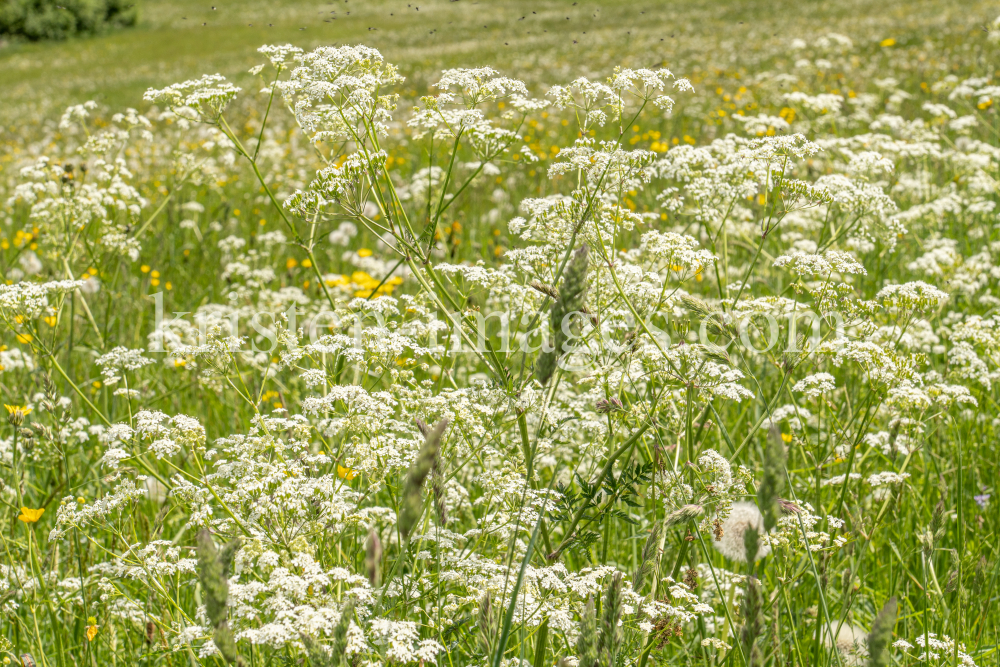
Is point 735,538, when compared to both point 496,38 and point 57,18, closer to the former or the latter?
point 496,38

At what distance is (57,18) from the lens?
41625mm

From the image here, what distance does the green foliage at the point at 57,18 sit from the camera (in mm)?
41344

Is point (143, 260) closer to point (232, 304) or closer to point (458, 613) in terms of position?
point (232, 304)

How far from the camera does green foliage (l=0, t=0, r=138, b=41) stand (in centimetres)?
4134

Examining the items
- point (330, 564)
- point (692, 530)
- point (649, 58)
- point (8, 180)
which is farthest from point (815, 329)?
point (649, 58)

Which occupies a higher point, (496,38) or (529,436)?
(496,38)

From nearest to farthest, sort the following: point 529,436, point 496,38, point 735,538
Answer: point 735,538 < point 529,436 < point 496,38

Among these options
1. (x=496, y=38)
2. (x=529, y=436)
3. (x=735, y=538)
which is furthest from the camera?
(x=496, y=38)

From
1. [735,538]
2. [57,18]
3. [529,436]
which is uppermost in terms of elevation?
[57,18]

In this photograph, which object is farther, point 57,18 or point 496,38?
point 57,18

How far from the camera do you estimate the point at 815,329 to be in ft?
8.52

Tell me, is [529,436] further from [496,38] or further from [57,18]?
[57,18]

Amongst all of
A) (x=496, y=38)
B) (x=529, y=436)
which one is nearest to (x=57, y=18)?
(x=496, y=38)

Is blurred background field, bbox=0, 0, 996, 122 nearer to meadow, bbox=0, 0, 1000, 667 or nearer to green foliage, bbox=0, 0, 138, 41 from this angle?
meadow, bbox=0, 0, 1000, 667
